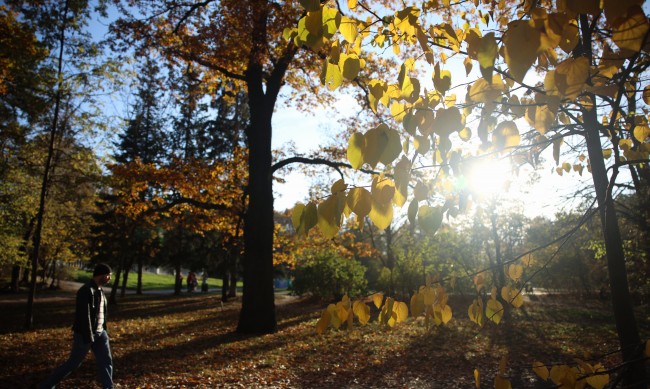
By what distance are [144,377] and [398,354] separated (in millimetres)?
4893

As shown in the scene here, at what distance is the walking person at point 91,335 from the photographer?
15.5ft

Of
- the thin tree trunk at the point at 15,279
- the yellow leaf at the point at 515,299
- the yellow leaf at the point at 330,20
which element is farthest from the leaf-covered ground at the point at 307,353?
the thin tree trunk at the point at 15,279

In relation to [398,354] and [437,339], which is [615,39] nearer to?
[398,354]

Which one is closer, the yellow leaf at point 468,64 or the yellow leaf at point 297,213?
the yellow leaf at point 297,213

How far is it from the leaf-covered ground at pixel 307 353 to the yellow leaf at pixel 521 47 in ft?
13.3

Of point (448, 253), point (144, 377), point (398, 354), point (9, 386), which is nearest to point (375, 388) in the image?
point (398, 354)

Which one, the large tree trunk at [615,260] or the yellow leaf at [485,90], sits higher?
the yellow leaf at [485,90]

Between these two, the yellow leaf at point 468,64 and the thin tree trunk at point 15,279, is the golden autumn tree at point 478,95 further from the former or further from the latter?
the thin tree trunk at point 15,279

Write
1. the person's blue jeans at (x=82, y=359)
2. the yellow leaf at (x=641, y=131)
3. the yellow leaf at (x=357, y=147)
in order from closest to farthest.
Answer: the yellow leaf at (x=357, y=147)
the yellow leaf at (x=641, y=131)
the person's blue jeans at (x=82, y=359)

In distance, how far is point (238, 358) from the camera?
764cm

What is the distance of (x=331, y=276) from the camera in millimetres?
19781

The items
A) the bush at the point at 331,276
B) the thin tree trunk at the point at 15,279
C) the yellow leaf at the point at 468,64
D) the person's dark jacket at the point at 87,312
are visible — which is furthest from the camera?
the thin tree trunk at the point at 15,279

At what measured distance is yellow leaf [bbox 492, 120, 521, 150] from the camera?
4.55ft

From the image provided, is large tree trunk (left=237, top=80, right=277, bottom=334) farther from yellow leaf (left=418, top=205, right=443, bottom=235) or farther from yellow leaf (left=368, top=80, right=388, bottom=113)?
yellow leaf (left=418, top=205, right=443, bottom=235)
